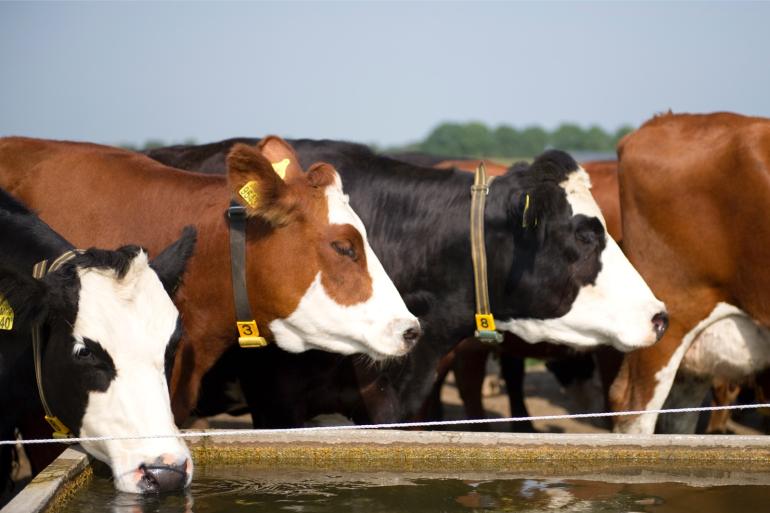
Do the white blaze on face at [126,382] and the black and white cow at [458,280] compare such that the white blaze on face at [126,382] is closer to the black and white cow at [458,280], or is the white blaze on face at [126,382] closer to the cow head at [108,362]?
the cow head at [108,362]

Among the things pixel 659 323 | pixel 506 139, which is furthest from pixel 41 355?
pixel 506 139

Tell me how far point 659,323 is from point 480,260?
3.16ft

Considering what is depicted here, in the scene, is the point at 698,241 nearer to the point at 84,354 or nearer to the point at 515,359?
the point at 515,359

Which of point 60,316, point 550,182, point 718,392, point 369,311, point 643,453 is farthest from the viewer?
point 718,392

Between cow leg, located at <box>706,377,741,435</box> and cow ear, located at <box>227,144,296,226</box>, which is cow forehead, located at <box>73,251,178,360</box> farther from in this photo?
cow leg, located at <box>706,377,741,435</box>

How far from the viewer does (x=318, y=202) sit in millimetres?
5164

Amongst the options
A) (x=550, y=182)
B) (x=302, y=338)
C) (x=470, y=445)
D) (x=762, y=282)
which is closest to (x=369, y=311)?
(x=302, y=338)

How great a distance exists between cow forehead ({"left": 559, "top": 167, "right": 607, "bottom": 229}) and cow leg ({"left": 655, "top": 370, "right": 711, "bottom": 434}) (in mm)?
1505

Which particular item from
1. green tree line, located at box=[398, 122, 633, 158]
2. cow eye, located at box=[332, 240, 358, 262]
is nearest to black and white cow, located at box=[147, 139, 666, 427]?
cow eye, located at box=[332, 240, 358, 262]

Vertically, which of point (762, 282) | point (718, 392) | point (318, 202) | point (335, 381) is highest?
point (318, 202)

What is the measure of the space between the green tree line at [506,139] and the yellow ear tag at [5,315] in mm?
58299

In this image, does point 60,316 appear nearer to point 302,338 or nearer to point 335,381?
point 302,338

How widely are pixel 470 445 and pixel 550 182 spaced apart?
1698mm

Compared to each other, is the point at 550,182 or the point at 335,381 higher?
the point at 550,182
